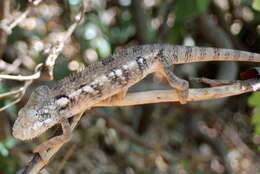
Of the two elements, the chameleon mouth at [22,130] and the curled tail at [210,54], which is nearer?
the chameleon mouth at [22,130]

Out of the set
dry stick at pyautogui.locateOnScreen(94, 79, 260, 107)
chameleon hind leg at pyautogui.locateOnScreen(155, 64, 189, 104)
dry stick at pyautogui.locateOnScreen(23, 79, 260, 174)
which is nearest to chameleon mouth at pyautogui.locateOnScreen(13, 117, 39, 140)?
dry stick at pyautogui.locateOnScreen(23, 79, 260, 174)

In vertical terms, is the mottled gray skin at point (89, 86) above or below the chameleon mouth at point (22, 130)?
above

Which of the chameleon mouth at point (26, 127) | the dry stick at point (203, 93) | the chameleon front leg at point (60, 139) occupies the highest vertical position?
the dry stick at point (203, 93)

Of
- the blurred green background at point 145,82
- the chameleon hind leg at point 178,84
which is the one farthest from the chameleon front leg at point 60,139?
the blurred green background at point 145,82

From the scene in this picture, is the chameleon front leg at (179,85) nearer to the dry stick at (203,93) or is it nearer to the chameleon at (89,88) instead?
the chameleon at (89,88)

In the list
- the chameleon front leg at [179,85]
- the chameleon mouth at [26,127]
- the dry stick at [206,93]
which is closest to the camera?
the dry stick at [206,93]

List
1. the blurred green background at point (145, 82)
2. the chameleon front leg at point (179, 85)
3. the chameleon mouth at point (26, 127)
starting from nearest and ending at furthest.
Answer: the chameleon mouth at point (26, 127), the chameleon front leg at point (179, 85), the blurred green background at point (145, 82)

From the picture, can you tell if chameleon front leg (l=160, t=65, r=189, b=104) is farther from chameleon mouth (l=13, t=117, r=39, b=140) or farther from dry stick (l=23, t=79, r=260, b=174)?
chameleon mouth (l=13, t=117, r=39, b=140)

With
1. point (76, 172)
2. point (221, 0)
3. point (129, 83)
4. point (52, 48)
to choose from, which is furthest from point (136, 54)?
point (221, 0)
